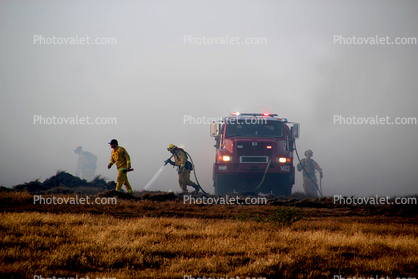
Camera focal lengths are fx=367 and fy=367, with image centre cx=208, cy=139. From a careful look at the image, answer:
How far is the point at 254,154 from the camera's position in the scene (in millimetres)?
15523

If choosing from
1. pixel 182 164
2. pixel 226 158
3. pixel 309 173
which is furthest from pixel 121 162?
pixel 309 173

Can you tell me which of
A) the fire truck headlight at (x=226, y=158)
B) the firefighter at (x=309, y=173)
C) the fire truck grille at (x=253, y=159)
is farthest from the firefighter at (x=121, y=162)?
the firefighter at (x=309, y=173)

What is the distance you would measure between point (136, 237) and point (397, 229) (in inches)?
205

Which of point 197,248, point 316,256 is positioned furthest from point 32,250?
point 316,256

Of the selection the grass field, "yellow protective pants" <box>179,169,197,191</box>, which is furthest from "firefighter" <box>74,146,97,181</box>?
the grass field

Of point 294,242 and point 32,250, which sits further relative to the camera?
point 294,242

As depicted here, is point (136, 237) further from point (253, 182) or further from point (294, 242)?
point (253, 182)

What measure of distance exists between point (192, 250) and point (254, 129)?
11330 millimetres

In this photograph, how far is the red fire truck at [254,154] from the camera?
51.0 feet

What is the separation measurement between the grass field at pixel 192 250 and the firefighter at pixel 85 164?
23175 mm

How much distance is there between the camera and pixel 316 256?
16.6 feet

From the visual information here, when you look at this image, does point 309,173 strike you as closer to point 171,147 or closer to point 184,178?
point 184,178

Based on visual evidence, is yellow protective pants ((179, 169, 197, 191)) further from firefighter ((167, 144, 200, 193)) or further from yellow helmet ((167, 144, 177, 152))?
yellow helmet ((167, 144, 177, 152))

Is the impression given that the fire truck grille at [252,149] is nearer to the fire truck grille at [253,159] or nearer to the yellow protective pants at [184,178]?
the fire truck grille at [253,159]
